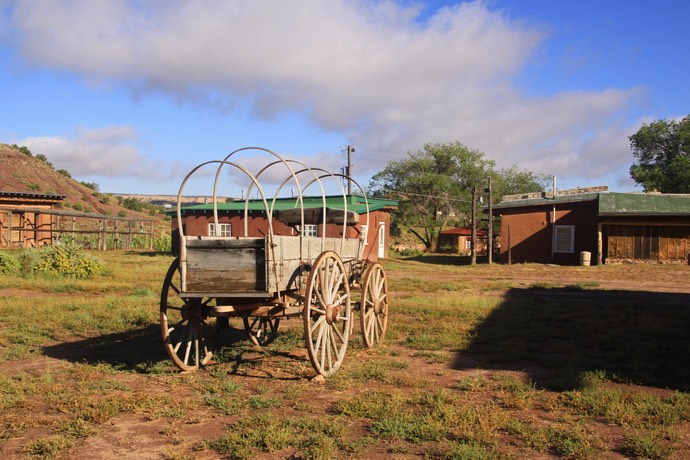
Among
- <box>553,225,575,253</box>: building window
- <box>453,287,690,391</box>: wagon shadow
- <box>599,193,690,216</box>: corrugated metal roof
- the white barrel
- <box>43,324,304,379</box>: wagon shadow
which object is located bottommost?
<box>43,324,304,379</box>: wagon shadow

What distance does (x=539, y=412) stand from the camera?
16.9 feet

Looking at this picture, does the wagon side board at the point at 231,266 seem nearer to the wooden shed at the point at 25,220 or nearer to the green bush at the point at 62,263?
the green bush at the point at 62,263

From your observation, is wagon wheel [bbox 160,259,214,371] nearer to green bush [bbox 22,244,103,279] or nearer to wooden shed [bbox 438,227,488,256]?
green bush [bbox 22,244,103,279]

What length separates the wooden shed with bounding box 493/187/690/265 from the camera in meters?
25.5

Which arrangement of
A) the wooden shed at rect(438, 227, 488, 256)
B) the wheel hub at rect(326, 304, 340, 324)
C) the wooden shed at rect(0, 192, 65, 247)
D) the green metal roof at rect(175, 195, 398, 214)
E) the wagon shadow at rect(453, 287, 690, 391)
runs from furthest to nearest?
the wooden shed at rect(438, 227, 488, 256), the wooden shed at rect(0, 192, 65, 247), the green metal roof at rect(175, 195, 398, 214), the wheel hub at rect(326, 304, 340, 324), the wagon shadow at rect(453, 287, 690, 391)

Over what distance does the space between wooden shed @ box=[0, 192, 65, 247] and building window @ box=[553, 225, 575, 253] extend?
85.2ft

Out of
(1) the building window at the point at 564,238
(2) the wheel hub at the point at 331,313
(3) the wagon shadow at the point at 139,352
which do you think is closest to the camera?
(2) the wheel hub at the point at 331,313

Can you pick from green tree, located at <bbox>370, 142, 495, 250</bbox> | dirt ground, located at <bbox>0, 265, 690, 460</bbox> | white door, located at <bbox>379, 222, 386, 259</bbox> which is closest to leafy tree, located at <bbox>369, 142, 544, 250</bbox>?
green tree, located at <bbox>370, 142, 495, 250</bbox>

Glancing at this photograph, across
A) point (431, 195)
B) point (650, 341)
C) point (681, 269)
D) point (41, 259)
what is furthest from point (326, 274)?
point (431, 195)

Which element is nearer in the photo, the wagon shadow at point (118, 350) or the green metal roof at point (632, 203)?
the wagon shadow at point (118, 350)

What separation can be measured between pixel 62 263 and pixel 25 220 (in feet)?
58.4

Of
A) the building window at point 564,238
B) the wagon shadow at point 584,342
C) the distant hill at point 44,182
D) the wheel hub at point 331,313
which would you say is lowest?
the wagon shadow at point 584,342

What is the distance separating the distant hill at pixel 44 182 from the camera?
172 feet

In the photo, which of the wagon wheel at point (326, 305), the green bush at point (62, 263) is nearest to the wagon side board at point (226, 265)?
the wagon wheel at point (326, 305)
